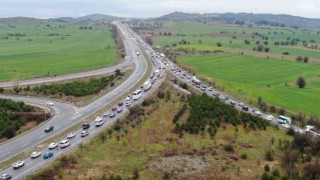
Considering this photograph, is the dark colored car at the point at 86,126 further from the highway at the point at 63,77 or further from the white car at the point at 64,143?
the highway at the point at 63,77

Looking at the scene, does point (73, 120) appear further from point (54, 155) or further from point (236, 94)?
point (236, 94)

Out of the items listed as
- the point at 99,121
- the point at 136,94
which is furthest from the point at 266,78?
the point at 99,121

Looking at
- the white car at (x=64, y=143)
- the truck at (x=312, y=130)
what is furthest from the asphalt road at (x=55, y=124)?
the truck at (x=312, y=130)

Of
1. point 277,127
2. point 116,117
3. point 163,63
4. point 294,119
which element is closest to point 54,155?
point 116,117


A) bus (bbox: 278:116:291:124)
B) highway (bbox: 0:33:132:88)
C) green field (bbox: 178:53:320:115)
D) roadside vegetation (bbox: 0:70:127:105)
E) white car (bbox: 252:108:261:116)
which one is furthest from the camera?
highway (bbox: 0:33:132:88)

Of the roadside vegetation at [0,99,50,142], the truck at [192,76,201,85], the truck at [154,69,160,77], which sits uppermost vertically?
the truck at [154,69,160,77]

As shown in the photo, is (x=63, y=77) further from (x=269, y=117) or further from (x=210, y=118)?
(x=269, y=117)

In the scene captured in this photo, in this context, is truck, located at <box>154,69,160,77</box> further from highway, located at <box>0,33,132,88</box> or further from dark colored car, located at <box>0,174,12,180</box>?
dark colored car, located at <box>0,174,12,180</box>

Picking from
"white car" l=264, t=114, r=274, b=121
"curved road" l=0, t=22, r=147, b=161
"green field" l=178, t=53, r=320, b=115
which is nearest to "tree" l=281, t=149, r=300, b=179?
"white car" l=264, t=114, r=274, b=121
